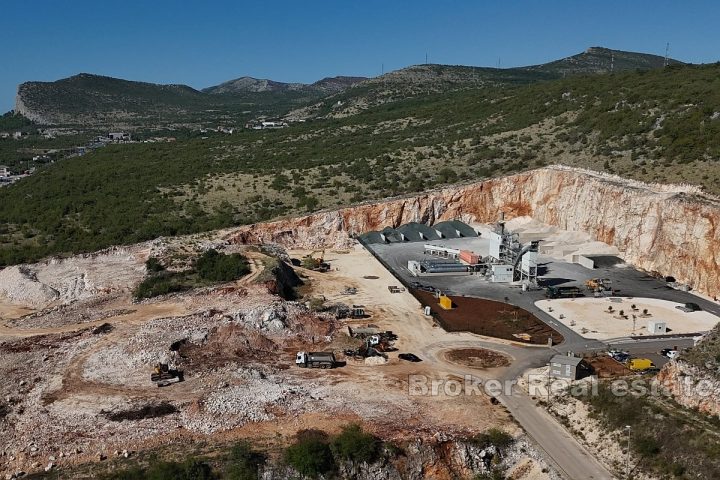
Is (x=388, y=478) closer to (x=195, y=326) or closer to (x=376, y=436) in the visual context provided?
(x=376, y=436)

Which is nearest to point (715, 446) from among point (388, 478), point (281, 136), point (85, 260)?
point (388, 478)

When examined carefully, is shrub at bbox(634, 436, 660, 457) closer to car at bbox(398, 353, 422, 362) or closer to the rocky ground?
the rocky ground

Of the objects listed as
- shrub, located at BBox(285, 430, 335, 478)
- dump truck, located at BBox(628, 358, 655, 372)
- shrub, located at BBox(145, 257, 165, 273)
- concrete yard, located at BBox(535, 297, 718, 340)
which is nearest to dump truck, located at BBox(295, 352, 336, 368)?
shrub, located at BBox(285, 430, 335, 478)

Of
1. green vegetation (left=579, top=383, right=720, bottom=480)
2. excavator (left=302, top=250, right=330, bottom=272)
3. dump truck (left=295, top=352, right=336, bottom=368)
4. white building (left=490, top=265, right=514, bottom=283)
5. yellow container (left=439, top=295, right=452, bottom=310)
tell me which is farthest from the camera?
excavator (left=302, top=250, right=330, bottom=272)

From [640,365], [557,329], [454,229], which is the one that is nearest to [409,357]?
[557,329]

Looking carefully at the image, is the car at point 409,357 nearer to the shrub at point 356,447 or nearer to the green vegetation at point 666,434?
the shrub at point 356,447

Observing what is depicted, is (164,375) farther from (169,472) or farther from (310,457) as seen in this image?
(310,457)
